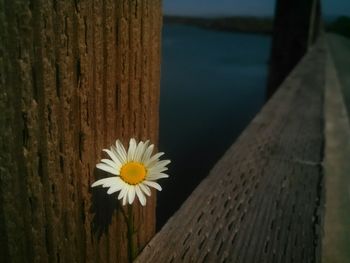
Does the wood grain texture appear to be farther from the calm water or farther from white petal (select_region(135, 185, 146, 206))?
the calm water

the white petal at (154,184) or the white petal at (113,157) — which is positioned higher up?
the white petal at (113,157)

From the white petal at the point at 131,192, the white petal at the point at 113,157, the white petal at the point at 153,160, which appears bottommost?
the white petal at the point at 131,192

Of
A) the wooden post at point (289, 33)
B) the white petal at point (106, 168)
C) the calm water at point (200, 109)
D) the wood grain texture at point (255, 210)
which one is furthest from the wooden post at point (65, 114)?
the wooden post at point (289, 33)

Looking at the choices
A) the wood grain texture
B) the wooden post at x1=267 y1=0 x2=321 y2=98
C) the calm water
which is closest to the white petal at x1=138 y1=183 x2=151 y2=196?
the wood grain texture

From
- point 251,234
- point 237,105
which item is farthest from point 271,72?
point 251,234

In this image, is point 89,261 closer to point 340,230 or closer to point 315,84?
point 340,230

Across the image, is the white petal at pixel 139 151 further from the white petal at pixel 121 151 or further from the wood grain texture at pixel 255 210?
the wood grain texture at pixel 255 210
